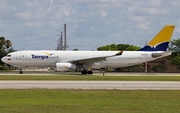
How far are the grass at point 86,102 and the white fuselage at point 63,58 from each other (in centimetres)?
2945

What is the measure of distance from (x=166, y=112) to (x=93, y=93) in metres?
7.85

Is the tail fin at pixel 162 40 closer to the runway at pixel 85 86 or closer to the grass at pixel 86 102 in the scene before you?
the runway at pixel 85 86

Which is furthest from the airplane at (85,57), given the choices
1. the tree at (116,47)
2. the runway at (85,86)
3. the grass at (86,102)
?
the tree at (116,47)

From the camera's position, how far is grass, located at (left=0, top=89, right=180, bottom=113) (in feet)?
52.2

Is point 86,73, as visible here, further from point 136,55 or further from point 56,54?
point 136,55

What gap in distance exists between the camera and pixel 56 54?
176 ft

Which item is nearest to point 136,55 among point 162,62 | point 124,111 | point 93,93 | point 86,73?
point 86,73

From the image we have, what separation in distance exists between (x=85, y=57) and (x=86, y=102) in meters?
36.0

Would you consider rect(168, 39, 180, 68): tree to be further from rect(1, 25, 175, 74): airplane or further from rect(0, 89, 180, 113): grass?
rect(0, 89, 180, 113): grass

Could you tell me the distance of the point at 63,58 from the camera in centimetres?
5372

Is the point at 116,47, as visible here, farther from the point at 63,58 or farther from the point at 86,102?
the point at 86,102

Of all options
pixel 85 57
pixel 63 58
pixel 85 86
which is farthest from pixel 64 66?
pixel 85 86

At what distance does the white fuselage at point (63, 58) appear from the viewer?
173ft

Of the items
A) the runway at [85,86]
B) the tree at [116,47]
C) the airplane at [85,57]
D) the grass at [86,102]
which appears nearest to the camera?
the grass at [86,102]
